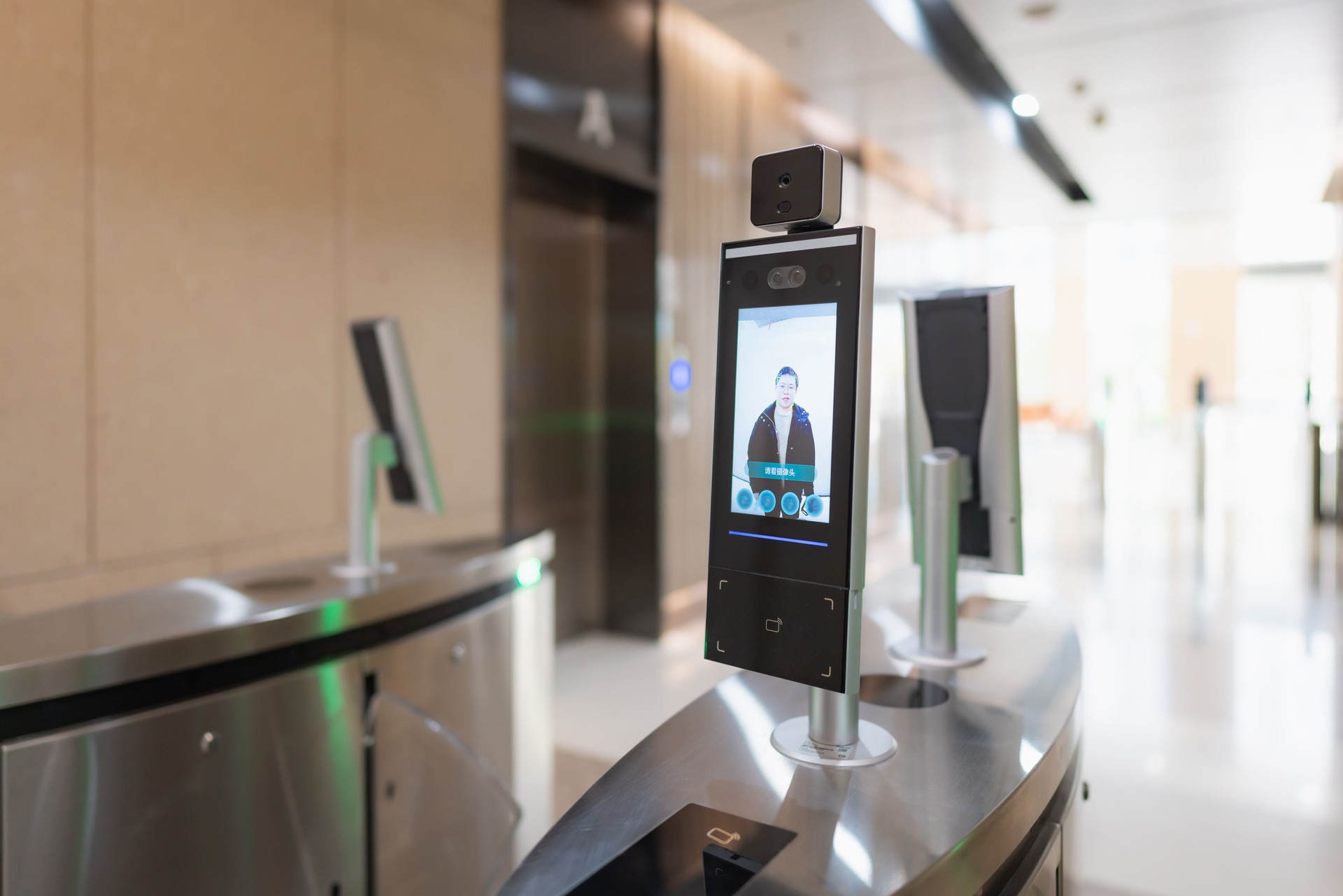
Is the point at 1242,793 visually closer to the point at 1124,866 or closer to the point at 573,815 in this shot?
the point at 1124,866

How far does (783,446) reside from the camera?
106 cm

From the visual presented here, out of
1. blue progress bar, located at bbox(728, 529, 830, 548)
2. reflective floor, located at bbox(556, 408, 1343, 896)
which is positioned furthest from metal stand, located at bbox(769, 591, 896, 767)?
reflective floor, located at bbox(556, 408, 1343, 896)

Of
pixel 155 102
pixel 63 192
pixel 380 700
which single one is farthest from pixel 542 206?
pixel 380 700

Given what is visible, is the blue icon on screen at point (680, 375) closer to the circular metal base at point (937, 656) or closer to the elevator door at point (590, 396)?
the elevator door at point (590, 396)

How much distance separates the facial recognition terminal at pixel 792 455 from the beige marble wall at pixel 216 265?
2.04 m

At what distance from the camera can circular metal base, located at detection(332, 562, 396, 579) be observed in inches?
76.5

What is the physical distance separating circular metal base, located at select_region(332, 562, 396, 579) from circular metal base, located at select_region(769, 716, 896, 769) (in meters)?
1.11

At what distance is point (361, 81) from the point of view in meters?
3.12

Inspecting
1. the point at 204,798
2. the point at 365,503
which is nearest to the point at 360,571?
the point at 365,503

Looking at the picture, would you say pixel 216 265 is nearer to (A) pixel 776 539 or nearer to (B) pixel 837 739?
(A) pixel 776 539

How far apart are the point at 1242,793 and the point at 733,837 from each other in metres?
2.61

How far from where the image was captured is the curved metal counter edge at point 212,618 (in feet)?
4.35

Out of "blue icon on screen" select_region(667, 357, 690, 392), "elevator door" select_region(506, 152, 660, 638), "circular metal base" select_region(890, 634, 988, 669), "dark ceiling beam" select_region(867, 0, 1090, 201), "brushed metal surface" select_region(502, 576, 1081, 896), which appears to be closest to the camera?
"brushed metal surface" select_region(502, 576, 1081, 896)

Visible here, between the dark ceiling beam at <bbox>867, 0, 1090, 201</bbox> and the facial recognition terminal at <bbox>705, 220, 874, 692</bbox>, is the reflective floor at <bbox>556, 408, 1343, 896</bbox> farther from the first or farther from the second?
the dark ceiling beam at <bbox>867, 0, 1090, 201</bbox>
